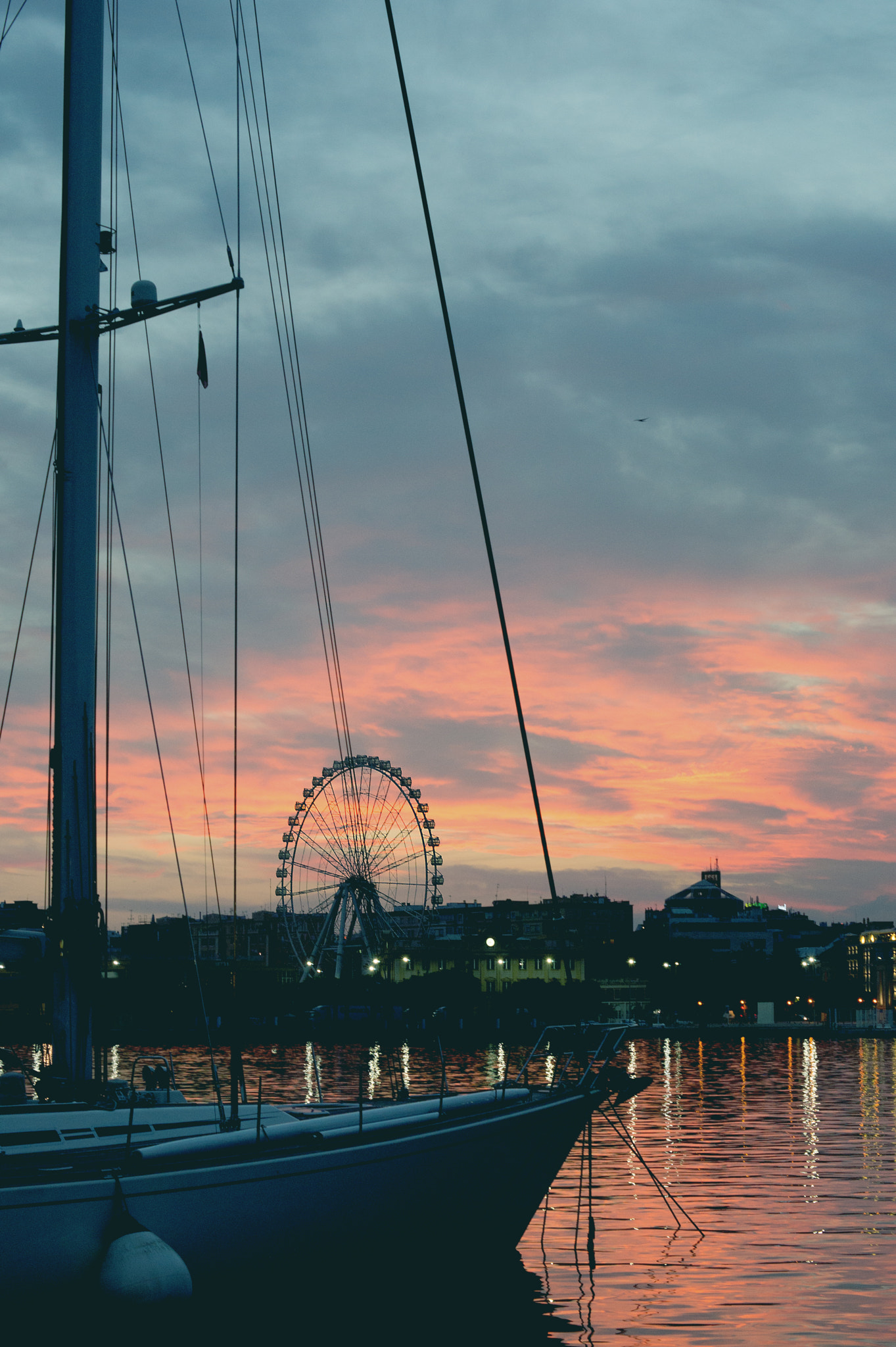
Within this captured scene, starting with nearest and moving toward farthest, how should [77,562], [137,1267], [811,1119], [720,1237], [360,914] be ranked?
[137,1267] → [77,562] → [720,1237] → [811,1119] → [360,914]

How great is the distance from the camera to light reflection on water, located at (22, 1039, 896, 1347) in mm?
18828

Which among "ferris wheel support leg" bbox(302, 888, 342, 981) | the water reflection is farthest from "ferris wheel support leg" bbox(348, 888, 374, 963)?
the water reflection

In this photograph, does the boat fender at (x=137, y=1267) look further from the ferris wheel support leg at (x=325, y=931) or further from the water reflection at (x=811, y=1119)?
the ferris wheel support leg at (x=325, y=931)

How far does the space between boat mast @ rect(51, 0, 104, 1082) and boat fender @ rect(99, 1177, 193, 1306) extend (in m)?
3.55

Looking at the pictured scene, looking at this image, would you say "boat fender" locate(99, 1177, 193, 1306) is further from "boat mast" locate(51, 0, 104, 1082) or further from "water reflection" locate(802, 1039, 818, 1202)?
"water reflection" locate(802, 1039, 818, 1202)

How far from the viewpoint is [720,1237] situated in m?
25.0

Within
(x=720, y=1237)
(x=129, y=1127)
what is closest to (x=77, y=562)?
(x=129, y=1127)

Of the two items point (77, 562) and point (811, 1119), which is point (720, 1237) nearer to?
point (77, 562)

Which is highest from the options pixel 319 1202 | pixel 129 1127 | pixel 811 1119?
pixel 129 1127

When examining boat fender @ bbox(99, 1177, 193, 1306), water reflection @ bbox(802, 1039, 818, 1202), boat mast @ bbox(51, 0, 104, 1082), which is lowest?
water reflection @ bbox(802, 1039, 818, 1202)

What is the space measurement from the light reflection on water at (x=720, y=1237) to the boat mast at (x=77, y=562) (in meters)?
5.64

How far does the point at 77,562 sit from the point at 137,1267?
917 cm

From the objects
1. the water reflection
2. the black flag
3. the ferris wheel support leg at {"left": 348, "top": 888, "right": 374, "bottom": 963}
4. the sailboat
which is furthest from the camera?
the ferris wheel support leg at {"left": 348, "top": 888, "right": 374, "bottom": 963}

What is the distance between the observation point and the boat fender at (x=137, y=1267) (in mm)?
14586
